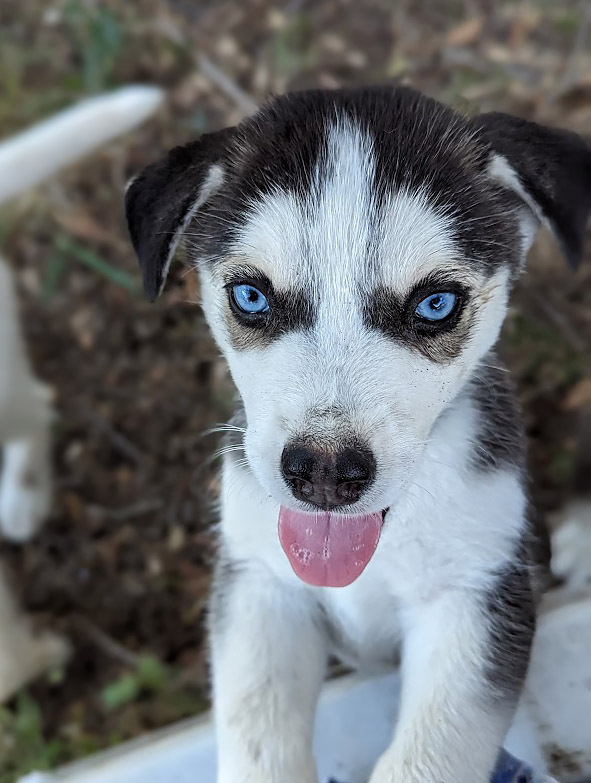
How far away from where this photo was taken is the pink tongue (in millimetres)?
1897

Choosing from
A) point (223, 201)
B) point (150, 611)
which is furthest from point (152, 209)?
point (150, 611)

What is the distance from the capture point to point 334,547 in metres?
1.90

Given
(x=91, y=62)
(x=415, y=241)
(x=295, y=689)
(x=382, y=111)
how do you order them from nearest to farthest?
1. (x=415, y=241)
2. (x=382, y=111)
3. (x=295, y=689)
4. (x=91, y=62)

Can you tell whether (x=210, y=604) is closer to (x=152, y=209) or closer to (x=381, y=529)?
(x=381, y=529)

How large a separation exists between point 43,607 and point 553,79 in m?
3.69

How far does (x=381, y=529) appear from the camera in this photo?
198 centimetres

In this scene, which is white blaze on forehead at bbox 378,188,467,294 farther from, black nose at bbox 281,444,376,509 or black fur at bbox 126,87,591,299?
black nose at bbox 281,444,376,509

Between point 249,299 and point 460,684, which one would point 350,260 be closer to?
point 249,299

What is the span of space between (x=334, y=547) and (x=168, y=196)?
35.3 inches

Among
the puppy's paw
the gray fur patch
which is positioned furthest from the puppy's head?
the puppy's paw

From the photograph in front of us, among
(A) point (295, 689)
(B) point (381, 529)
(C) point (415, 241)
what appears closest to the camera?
(C) point (415, 241)

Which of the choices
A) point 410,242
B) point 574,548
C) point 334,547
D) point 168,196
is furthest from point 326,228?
point 574,548

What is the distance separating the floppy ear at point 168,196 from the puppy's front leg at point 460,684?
1.08 metres

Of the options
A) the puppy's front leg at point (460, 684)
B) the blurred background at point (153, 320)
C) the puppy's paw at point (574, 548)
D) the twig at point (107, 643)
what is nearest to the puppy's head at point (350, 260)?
the puppy's front leg at point (460, 684)
